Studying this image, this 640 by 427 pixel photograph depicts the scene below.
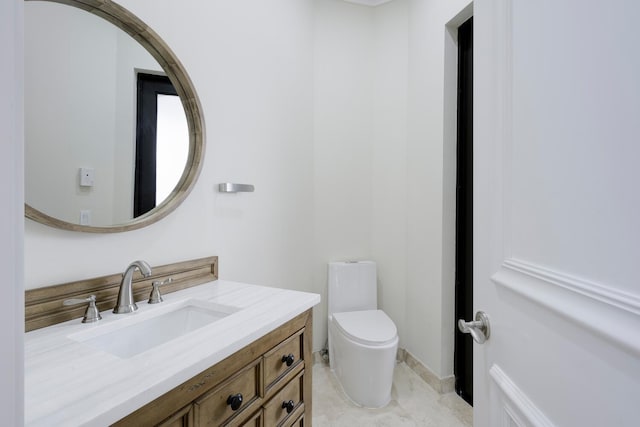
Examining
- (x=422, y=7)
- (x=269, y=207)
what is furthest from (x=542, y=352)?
(x=422, y=7)

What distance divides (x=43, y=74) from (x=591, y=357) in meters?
1.48

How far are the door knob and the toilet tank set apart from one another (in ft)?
5.38

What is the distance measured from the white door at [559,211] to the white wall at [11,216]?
0.63 m

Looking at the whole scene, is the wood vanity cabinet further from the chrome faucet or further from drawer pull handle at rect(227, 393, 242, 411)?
the chrome faucet

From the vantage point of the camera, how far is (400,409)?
1859 millimetres

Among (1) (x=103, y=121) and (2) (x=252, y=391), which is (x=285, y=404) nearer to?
(2) (x=252, y=391)

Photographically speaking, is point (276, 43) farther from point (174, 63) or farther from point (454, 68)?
point (454, 68)

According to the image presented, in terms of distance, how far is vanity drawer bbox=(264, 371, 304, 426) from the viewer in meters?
0.99

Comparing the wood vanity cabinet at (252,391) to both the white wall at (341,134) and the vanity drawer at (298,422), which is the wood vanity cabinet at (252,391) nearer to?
the vanity drawer at (298,422)

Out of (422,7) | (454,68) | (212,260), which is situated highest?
(422,7)

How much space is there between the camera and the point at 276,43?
1.97 meters

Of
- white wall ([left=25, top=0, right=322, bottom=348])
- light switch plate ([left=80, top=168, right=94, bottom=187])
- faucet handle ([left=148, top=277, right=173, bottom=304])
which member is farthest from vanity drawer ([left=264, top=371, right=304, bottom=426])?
light switch plate ([left=80, top=168, right=94, bottom=187])

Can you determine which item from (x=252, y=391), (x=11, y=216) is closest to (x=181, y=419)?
(x=252, y=391)

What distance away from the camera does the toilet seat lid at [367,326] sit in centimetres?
182
